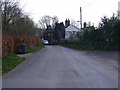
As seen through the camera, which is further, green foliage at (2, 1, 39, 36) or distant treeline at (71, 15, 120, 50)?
distant treeline at (71, 15, 120, 50)

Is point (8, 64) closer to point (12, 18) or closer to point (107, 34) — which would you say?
point (12, 18)

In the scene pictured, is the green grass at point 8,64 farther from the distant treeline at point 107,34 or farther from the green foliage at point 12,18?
the distant treeline at point 107,34

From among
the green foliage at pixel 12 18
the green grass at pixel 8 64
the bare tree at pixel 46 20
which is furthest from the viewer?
the bare tree at pixel 46 20

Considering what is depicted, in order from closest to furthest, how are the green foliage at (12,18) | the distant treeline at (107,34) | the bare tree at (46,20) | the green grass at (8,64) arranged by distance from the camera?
1. the green grass at (8,64)
2. the green foliage at (12,18)
3. the distant treeline at (107,34)
4. the bare tree at (46,20)

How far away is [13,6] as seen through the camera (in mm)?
30781

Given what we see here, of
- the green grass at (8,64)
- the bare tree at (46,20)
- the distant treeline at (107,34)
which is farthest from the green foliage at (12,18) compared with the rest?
the bare tree at (46,20)

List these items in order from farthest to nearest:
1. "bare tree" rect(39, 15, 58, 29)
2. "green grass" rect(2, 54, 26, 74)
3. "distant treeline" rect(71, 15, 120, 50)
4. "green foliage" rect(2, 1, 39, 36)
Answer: "bare tree" rect(39, 15, 58, 29) < "distant treeline" rect(71, 15, 120, 50) < "green foliage" rect(2, 1, 39, 36) < "green grass" rect(2, 54, 26, 74)

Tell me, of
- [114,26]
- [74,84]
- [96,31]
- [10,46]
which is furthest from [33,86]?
[96,31]

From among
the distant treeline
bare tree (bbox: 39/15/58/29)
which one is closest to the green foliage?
the distant treeline

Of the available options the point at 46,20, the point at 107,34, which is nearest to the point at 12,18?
the point at 107,34

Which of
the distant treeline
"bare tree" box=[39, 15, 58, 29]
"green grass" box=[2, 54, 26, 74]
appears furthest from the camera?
"bare tree" box=[39, 15, 58, 29]

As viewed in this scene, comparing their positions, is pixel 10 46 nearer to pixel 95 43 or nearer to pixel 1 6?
pixel 1 6

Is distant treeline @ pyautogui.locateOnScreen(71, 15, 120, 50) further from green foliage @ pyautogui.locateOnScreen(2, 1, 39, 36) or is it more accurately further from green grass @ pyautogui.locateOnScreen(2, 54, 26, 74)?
green grass @ pyautogui.locateOnScreen(2, 54, 26, 74)

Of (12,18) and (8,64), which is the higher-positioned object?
(12,18)
